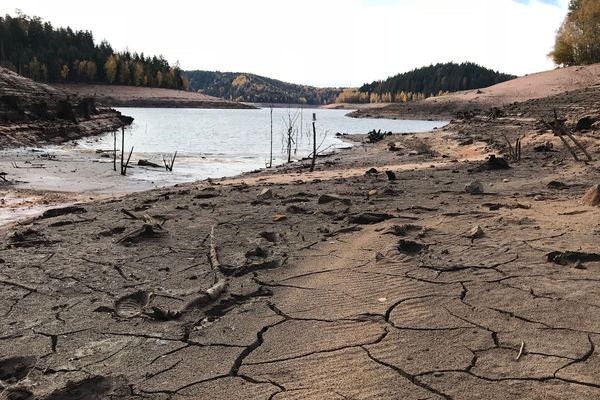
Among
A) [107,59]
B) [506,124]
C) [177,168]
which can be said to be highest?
[107,59]

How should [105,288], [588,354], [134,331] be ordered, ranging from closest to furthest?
[588,354]
[134,331]
[105,288]

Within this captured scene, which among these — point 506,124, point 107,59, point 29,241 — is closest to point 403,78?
point 107,59

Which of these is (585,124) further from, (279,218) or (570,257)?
(570,257)

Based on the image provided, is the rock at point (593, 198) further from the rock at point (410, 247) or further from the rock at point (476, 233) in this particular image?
→ the rock at point (410, 247)

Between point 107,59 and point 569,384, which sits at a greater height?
point 107,59

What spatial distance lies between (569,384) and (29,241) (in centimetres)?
552

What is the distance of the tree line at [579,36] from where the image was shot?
47844 mm

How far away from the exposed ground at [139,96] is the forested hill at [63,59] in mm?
2743

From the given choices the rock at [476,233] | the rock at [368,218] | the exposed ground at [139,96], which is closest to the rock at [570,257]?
the rock at [476,233]

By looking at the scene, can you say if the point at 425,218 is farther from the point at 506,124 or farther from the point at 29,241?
the point at 506,124

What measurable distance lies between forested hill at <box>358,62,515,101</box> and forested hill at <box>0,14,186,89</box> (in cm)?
→ 6050

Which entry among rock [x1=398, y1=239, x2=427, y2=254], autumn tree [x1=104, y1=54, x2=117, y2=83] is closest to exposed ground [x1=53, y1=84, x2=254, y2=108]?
autumn tree [x1=104, y1=54, x2=117, y2=83]

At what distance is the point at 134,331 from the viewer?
345cm

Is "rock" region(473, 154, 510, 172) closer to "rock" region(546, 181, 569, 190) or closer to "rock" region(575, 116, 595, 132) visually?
"rock" region(546, 181, 569, 190)
